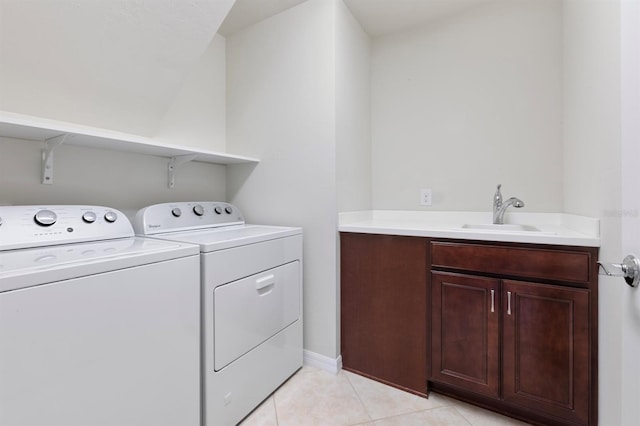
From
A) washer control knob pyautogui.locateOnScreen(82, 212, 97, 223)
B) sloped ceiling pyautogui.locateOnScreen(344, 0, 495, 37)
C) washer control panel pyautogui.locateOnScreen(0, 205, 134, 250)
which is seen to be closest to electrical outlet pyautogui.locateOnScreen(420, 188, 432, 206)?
sloped ceiling pyautogui.locateOnScreen(344, 0, 495, 37)

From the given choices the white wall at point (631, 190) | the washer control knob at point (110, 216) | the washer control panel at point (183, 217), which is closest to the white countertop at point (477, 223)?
the white wall at point (631, 190)

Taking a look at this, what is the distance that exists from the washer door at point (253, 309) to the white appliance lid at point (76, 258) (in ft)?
0.95

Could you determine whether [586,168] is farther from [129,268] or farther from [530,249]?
[129,268]

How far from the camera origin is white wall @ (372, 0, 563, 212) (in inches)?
67.2

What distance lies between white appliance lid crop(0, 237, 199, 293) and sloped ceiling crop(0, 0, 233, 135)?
73 cm

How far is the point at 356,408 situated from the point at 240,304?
78 centimetres

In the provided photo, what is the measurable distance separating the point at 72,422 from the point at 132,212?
1078 millimetres

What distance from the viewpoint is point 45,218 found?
3.73 ft

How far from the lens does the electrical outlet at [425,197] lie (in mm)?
2033

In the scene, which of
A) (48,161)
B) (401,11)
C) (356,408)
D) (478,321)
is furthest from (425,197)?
(48,161)

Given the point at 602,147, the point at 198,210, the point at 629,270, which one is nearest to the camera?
the point at 629,270

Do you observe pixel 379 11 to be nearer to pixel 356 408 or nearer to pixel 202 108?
pixel 202 108

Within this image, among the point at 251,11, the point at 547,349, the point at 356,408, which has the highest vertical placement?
the point at 251,11

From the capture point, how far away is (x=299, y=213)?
6.05ft
